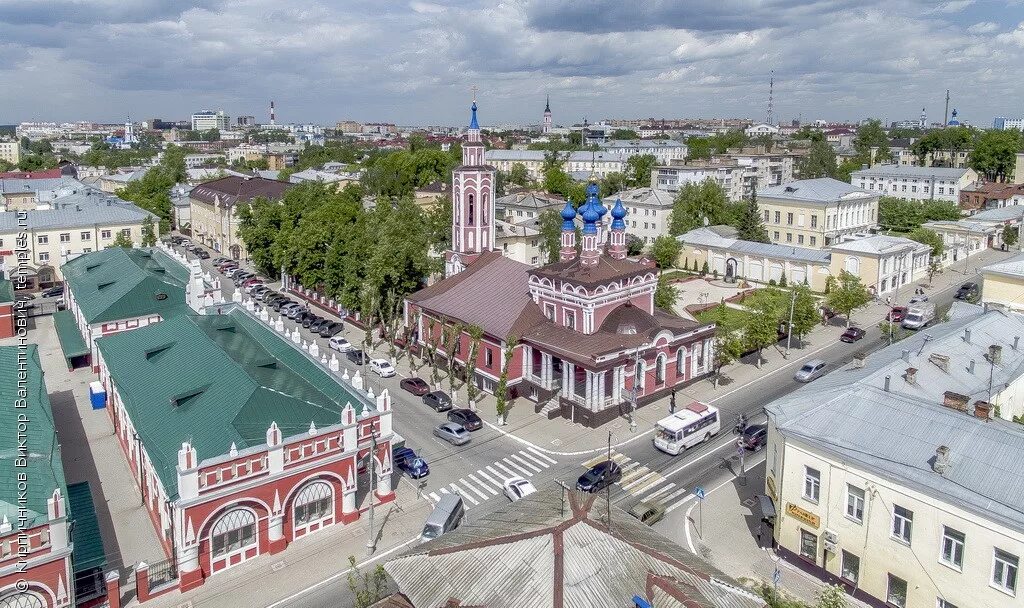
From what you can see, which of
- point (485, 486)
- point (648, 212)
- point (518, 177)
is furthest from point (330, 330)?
point (518, 177)

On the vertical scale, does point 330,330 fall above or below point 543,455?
above

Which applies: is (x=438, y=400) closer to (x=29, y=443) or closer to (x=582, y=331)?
(x=582, y=331)

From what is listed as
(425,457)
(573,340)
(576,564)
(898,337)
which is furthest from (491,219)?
(576,564)

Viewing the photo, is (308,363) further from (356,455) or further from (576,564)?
(576,564)

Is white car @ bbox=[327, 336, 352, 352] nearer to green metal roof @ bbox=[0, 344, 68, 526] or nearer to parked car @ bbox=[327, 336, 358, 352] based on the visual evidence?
parked car @ bbox=[327, 336, 358, 352]

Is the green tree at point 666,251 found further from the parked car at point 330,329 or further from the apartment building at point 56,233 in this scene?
the apartment building at point 56,233

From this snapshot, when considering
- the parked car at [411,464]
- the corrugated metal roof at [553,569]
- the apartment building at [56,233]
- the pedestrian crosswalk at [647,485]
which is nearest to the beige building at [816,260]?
the pedestrian crosswalk at [647,485]
